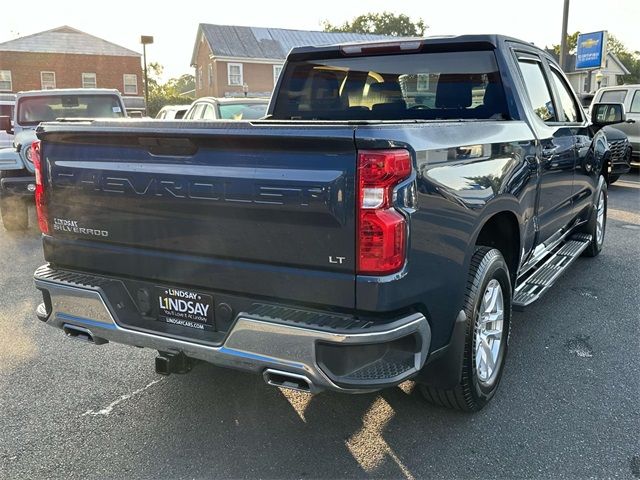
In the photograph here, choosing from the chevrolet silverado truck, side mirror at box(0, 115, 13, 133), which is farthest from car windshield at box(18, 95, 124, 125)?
the chevrolet silverado truck

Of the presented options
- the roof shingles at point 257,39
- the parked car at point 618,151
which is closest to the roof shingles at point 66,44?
the roof shingles at point 257,39

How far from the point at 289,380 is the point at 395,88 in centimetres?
259

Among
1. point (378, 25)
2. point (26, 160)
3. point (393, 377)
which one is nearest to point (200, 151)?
point (393, 377)

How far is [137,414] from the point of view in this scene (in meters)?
3.34

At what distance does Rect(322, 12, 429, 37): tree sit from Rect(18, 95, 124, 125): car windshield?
2560 inches

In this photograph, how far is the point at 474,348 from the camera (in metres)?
3.06

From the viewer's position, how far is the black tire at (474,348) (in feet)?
9.75

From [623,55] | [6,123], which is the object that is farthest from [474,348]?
[623,55]

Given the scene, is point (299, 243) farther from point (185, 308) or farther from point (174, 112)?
point (174, 112)

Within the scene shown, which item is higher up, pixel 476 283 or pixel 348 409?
pixel 476 283

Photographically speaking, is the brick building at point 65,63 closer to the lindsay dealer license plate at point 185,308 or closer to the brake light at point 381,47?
the brake light at point 381,47

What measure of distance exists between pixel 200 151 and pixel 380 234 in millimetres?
887

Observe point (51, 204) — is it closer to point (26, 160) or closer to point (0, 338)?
point (0, 338)

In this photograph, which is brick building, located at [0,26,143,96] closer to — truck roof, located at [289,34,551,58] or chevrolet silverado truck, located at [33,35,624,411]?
truck roof, located at [289,34,551,58]
